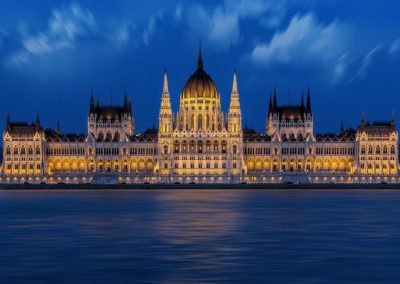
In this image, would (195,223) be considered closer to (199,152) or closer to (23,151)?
(199,152)

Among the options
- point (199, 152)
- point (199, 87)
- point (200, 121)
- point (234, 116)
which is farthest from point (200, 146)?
point (199, 87)

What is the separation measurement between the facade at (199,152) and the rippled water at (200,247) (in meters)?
98.7

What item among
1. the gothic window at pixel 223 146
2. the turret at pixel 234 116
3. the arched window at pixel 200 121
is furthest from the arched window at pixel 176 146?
the turret at pixel 234 116

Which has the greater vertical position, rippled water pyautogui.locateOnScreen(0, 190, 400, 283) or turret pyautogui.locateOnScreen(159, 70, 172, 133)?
turret pyautogui.locateOnScreen(159, 70, 172, 133)

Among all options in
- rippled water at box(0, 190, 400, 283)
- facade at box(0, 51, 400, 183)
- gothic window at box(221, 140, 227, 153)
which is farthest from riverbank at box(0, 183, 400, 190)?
rippled water at box(0, 190, 400, 283)

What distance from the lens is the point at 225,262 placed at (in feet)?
121

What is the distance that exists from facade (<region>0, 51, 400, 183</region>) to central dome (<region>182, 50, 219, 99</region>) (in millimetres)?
205

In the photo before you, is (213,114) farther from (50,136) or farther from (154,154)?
(50,136)

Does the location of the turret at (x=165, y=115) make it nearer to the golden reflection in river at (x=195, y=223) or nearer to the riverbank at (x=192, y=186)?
the riverbank at (x=192, y=186)

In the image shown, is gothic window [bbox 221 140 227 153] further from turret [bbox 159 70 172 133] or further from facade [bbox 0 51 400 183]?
turret [bbox 159 70 172 133]

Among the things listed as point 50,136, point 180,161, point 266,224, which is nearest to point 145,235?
point 266,224

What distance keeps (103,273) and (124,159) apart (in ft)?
452

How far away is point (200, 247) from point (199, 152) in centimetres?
12532

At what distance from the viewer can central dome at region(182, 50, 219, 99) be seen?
174000 mm
